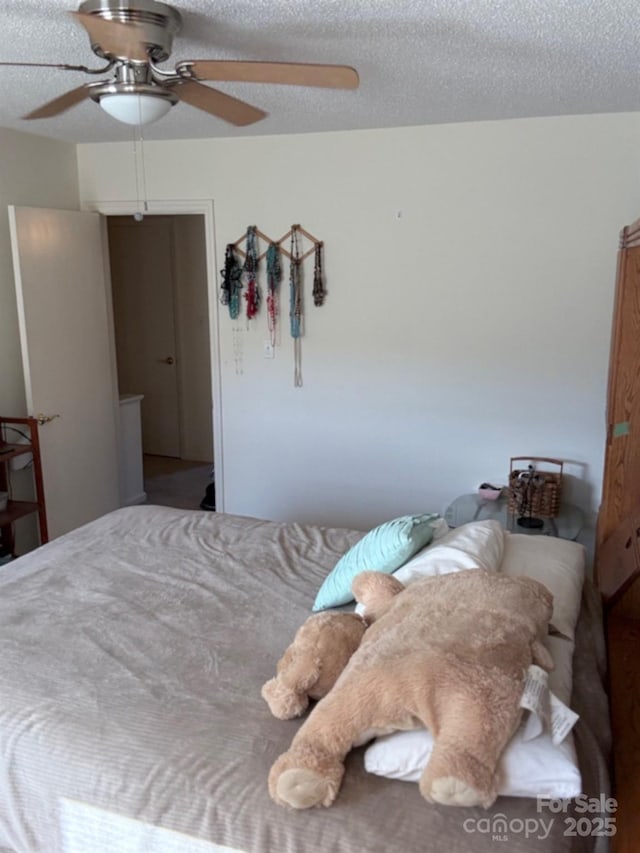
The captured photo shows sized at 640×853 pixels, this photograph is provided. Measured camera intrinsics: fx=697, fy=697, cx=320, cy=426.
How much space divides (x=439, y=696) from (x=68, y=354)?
323 cm

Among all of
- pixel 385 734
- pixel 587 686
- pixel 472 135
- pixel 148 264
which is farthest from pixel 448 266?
pixel 148 264

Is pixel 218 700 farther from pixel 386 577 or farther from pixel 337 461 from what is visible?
pixel 337 461

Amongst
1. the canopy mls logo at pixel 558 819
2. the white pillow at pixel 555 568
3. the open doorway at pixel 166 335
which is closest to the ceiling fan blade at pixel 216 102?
the white pillow at pixel 555 568

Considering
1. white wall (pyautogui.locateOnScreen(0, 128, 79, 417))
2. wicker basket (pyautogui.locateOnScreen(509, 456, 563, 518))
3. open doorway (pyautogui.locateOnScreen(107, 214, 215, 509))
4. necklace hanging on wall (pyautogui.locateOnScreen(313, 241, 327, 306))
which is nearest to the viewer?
wicker basket (pyautogui.locateOnScreen(509, 456, 563, 518))

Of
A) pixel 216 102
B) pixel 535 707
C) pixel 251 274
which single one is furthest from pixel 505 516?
pixel 216 102

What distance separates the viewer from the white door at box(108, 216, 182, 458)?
19.7 ft

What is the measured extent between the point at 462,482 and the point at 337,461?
721mm

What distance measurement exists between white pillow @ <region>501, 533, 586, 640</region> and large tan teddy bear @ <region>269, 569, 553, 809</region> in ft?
0.79

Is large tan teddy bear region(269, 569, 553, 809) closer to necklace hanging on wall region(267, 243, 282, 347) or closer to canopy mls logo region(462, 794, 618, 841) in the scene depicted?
canopy mls logo region(462, 794, 618, 841)

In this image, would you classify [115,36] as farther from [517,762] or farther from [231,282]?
[231,282]

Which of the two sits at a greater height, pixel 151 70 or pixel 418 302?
pixel 151 70

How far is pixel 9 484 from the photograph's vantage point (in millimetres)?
3727

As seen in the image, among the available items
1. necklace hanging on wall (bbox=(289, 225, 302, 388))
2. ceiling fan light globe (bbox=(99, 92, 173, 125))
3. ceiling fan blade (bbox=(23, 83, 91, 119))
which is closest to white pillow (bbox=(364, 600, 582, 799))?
ceiling fan light globe (bbox=(99, 92, 173, 125))

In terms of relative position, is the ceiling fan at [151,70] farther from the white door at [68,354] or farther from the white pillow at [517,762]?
the white door at [68,354]
